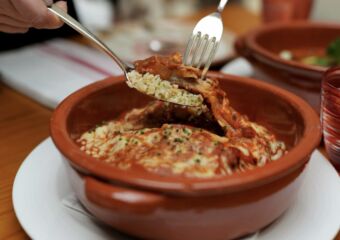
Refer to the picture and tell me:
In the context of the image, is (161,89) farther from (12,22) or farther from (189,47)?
(12,22)

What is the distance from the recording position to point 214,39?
1.15 m

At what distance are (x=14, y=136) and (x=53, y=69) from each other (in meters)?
0.40

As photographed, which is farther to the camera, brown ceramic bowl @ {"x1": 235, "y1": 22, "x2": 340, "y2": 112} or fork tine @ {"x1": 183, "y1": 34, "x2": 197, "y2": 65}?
brown ceramic bowl @ {"x1": 235, "y1": 22, "x2": 340, "y2": 112}

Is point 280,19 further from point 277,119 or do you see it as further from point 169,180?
point 169,180

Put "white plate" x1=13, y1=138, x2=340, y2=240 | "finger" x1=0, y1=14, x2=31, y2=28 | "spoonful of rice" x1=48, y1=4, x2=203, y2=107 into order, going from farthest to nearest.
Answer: "finger" x1=0, y1=14, x2=31, y2=28 < "spoonful of rice" x1=48, y1=4, x2=203, y2=107 < "white plate" x1=13, y1=138, x2=340, y2=240

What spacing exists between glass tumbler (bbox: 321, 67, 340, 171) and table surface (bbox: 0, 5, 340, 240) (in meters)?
0.12

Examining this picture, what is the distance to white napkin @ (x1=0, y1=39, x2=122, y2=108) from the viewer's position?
55.1 inches

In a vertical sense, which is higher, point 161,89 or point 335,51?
point 161,89

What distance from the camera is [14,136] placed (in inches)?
47.5

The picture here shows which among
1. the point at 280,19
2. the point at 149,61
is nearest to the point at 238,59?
the point at 280,19

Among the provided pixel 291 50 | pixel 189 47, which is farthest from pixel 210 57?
pixel 291 50

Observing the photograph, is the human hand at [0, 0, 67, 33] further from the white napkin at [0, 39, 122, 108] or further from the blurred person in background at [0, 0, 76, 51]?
the white napkin at [0, 39, 122, 108]

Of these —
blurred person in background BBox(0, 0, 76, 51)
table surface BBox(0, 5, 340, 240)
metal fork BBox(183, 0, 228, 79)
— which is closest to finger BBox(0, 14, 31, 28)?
blurred person in background BBox(0, 0, 76, 51)

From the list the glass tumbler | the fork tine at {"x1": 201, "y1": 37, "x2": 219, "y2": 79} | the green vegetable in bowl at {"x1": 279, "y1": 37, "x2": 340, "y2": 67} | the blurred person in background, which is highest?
the blurred person in background
